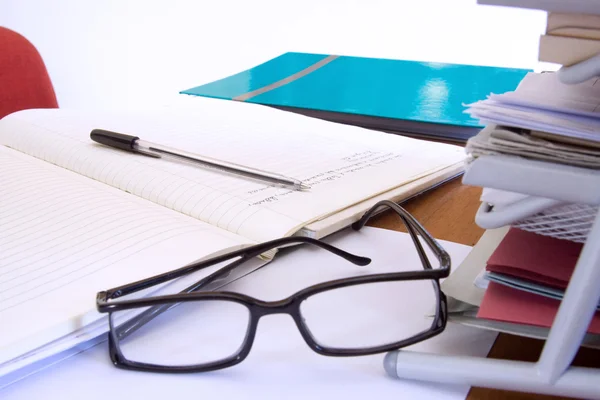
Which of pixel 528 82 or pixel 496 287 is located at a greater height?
pixel 528 82

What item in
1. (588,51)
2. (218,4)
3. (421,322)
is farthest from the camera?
(218,4)

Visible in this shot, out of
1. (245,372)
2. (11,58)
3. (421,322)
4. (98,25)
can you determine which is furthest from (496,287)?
(98,25)

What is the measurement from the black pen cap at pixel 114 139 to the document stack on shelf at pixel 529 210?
1.32 ft

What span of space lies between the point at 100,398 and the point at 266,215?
0.21m

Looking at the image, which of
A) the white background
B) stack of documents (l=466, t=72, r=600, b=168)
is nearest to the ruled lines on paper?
stack of documents (l=466, t=72, r=600, b=168)

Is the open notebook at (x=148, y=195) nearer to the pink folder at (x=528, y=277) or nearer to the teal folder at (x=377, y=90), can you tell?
the teal folder at (x=377, y=90)

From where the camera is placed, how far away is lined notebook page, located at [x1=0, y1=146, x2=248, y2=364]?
0.36 metres

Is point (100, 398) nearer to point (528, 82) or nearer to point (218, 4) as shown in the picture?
point (528, 82)

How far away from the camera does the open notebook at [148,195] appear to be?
392 millimetres

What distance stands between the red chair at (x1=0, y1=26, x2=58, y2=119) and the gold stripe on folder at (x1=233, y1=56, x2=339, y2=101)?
434 millimetres

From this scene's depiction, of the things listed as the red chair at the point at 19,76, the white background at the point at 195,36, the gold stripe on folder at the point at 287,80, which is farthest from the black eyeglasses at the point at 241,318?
the white background at the point at 195,36

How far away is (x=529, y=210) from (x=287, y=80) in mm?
790

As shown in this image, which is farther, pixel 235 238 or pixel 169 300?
pixel 235 238

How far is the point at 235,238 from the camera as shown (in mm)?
471
